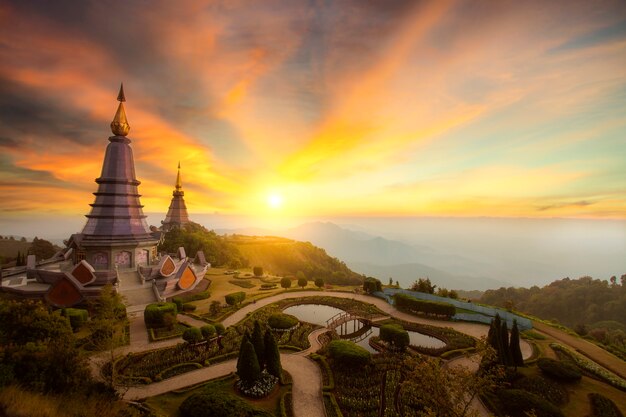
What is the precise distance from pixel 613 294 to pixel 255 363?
3464 inches

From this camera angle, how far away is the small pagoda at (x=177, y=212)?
74144 millimetres

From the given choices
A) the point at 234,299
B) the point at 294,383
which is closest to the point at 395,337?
the point at 294,383

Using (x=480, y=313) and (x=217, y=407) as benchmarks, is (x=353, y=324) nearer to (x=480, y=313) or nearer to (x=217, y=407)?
(x=480, y=313)

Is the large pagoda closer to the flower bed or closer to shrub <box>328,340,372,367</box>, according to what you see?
shrub <box>328,340,372,367</box>

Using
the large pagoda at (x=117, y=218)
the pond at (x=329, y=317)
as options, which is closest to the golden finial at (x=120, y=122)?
the large pagoda at (x=117, y=218)

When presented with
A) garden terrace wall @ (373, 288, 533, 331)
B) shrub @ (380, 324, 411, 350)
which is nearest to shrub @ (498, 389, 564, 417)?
shrub @ (380, 324, 411, 350)

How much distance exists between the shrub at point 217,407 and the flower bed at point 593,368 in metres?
25.7

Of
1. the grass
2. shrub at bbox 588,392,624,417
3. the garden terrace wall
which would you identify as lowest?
shrub at bbox 588,392,624,417

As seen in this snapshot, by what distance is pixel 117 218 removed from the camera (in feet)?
129

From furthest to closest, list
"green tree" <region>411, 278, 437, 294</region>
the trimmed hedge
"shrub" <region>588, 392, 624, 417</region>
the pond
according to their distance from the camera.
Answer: "green tree" <region>411, 278, 437, 294</region>
the trimmed hedge
the pond
"shrub" <region>588, 392, 624, 417</region>

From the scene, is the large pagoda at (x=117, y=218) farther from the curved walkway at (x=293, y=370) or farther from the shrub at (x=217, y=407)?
the shrub at (x=217, y=407)

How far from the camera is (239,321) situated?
103 feet

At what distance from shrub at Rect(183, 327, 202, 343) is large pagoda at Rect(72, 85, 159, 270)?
21.6m

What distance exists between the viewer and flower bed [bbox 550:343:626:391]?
21.0 meters
